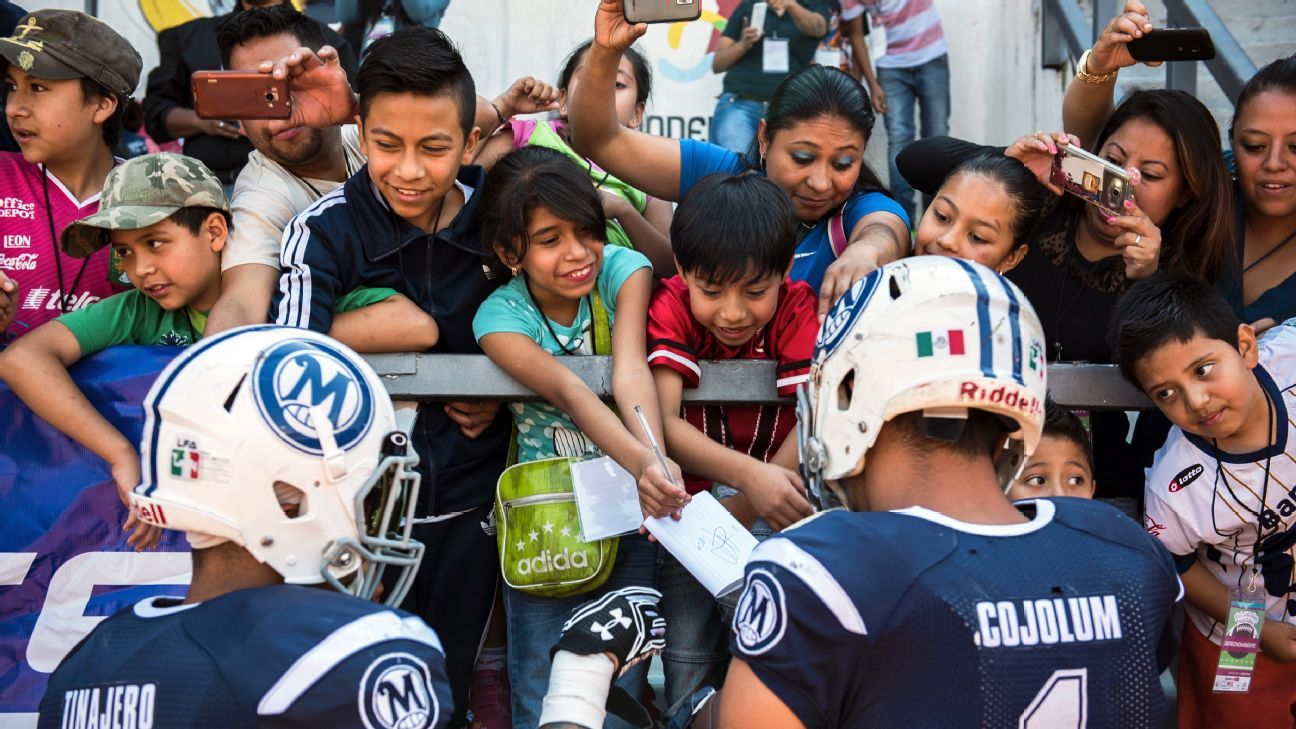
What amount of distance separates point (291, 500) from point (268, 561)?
13 centimetres

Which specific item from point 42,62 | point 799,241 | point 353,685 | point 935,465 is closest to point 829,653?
point 935,465

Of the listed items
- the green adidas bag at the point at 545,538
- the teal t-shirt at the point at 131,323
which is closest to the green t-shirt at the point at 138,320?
the teal t-shirt at the point at 131,323

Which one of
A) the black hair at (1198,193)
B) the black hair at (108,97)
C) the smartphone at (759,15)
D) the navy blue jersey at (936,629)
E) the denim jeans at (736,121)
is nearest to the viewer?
the navy blue jersey at (936,629)

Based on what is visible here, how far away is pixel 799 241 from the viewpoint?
13.9 ft

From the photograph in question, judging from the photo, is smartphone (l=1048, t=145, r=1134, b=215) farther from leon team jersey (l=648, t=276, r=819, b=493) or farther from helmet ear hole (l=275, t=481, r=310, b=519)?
helmet ear hole (l=275, t=481, r=310, b=519)

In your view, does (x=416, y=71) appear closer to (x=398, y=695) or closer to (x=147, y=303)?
(x=147, y=303)

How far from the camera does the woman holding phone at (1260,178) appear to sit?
4.09 meters

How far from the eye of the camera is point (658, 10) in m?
3.79

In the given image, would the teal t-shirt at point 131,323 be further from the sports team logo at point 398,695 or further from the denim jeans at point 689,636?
the sports team logo at point 398,695

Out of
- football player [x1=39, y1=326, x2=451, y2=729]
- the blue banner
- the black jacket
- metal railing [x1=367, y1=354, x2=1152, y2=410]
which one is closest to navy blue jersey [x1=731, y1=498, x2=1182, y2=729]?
football player [x1=39, y1=326, x2=451, y2=729]

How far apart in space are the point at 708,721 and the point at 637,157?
6.96ft

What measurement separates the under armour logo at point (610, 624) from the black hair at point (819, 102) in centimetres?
198

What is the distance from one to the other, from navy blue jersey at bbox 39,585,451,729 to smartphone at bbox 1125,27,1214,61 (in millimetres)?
3170

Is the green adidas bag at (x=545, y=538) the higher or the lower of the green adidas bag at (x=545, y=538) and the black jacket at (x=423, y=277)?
the lower
